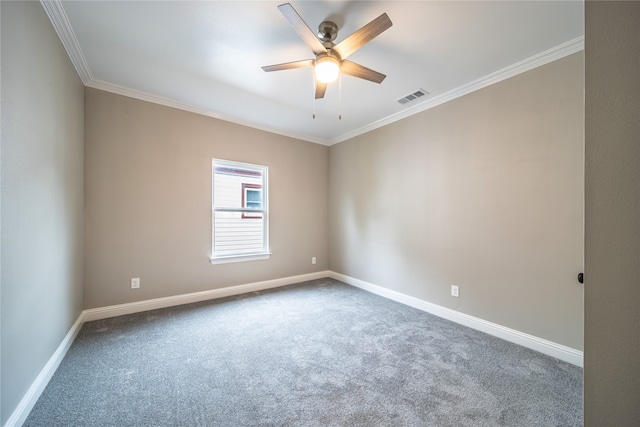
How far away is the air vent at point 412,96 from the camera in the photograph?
112 inches

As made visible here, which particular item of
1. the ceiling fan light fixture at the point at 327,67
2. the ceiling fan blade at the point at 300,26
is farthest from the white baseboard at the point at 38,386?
the ceiling fan light fixture at the point at 327,67

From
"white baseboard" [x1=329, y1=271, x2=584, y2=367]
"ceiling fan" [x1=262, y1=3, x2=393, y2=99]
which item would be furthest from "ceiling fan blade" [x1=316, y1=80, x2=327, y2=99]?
"white baseboard" [x1=329, y1=271, x2=584, y2=367]

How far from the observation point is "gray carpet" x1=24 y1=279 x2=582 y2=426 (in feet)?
4.83

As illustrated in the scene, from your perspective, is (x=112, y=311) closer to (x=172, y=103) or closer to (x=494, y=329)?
(x=172, y=103)

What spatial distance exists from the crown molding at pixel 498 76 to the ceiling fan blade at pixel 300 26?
1816 mm

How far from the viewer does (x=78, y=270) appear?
250cm

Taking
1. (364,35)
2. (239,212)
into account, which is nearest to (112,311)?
(239,212)

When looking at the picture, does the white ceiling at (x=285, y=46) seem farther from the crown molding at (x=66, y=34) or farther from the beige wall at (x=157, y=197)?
the beige wall at (x=157, y=197)

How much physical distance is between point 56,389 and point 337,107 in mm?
3727

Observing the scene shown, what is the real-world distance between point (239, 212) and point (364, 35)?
2.94 m

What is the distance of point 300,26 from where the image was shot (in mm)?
1578

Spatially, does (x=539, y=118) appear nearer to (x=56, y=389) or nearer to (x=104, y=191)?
(x=56, y=389)

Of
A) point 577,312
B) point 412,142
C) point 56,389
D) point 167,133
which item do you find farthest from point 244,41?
point 577,312
